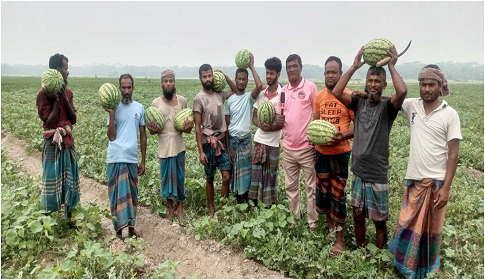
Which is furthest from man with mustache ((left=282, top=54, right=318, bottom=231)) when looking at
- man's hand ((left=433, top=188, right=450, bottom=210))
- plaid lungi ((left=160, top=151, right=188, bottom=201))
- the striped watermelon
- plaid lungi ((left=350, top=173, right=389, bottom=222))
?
plaid lungi ((left=160, top=151, right=188, bottom=201))

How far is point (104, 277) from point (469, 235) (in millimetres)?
4426

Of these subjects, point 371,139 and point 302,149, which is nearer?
point 371,139

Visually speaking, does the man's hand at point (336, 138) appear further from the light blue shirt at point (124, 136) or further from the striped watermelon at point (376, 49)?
the light blue shirt at point (124, 136)

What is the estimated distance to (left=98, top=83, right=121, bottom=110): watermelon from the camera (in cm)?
409

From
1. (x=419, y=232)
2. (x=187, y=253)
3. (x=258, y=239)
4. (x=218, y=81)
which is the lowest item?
(x=187, y=253)

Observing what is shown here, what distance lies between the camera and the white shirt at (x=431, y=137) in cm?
Answer: 314

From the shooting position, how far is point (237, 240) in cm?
418

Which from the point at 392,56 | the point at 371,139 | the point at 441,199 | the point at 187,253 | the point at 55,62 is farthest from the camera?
the point at 187,253

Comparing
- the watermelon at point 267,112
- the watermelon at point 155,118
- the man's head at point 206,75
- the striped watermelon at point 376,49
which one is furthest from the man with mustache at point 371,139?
the watermelon at point 155,118

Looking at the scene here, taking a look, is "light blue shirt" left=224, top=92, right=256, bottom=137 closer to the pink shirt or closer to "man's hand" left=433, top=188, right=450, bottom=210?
the pink shirt

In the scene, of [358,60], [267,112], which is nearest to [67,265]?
[267,112]

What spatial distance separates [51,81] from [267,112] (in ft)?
8.82

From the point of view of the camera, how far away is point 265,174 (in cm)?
478

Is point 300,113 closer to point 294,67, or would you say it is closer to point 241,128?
point 294,67
